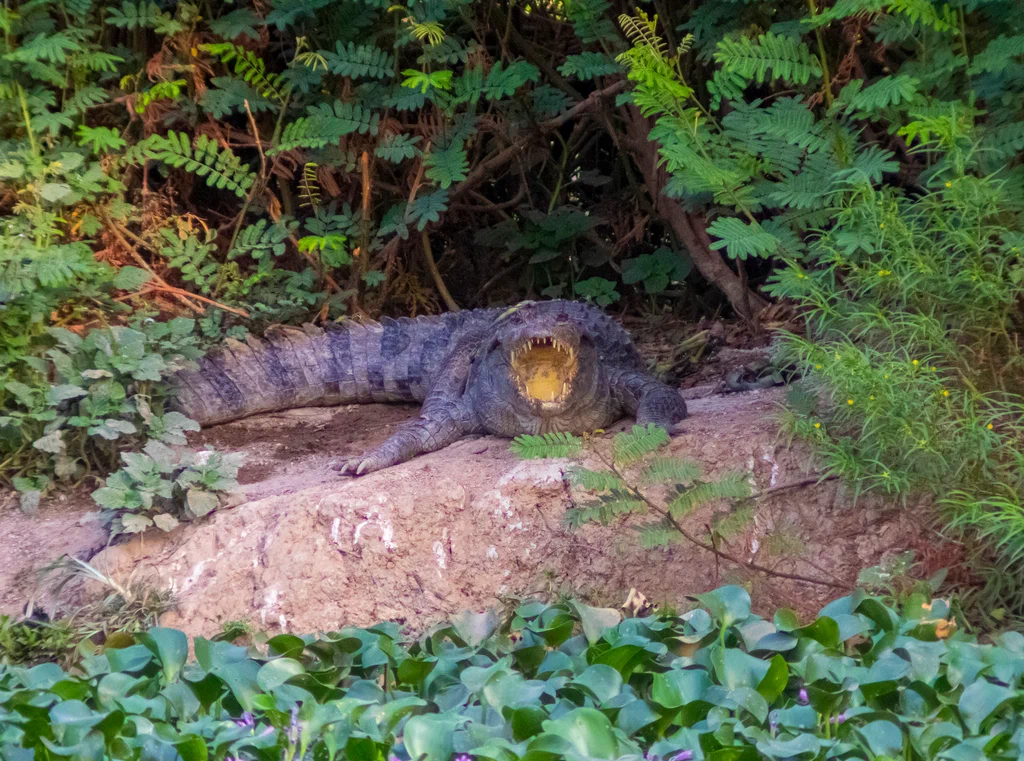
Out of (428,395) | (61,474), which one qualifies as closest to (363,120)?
(428,395)

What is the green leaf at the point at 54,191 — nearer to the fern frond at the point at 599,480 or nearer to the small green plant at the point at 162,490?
the small green plant at the point at 162,490

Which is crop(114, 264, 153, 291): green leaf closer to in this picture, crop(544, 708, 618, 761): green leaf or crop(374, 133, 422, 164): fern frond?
crop(374, 133, 422, 164): fern frond

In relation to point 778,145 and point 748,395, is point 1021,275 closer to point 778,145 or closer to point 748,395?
point 778,145

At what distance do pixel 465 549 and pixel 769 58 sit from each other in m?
2.31

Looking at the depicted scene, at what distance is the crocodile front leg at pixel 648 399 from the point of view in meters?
5.15

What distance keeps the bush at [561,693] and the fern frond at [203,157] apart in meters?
4.13

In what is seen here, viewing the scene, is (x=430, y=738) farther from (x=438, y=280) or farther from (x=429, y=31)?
(x=438, y=280)

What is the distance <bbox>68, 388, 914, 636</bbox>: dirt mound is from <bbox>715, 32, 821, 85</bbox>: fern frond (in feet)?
4.67

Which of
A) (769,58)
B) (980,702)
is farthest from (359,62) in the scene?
(980,702)

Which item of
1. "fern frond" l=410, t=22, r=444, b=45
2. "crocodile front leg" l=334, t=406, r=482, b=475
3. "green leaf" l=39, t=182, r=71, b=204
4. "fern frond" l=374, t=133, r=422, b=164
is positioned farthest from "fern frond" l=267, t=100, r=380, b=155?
"crocodile front leg" l=334, t=406, r=482, b=475

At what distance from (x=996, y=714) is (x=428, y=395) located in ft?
14.2

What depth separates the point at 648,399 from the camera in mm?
5367

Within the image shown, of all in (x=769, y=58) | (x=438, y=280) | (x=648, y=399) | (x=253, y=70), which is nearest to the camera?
(x=769, y=58)

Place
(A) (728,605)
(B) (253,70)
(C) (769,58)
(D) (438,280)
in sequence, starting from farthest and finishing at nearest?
(D) (438,280), (B) (253,70), (C) (769,58), (A) (728,605)
